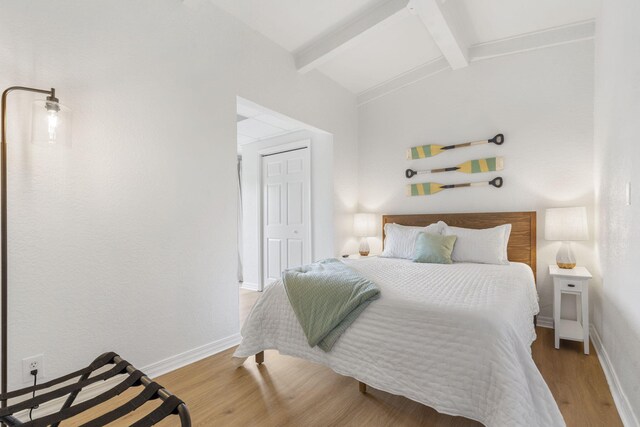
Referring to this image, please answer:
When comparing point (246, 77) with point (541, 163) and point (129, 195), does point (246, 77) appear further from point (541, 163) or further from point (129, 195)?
point (541, 163)

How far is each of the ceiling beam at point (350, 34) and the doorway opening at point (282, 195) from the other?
691 mm

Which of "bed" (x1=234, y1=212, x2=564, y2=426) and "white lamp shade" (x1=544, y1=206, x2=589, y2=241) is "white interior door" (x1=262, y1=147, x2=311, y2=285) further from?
"white lamp shade" (x1=544, y1=206, x2=589, y2=241)

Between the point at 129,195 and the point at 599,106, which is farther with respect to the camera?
the point at 599,106

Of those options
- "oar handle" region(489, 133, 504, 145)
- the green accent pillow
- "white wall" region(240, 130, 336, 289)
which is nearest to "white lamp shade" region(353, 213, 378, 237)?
"white wall" region(240, 130, 336, 289)

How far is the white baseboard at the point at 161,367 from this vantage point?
1.70 metres

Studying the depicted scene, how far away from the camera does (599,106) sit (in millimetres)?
2582

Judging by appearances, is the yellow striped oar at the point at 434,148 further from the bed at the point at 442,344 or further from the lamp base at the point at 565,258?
the bed at the point at 442,344

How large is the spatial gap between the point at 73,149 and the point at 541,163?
3871mm

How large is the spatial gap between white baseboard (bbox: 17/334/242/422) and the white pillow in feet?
7.26

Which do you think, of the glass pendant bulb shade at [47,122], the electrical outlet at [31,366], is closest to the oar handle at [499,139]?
the glass pendant bulb shade at [47,122]

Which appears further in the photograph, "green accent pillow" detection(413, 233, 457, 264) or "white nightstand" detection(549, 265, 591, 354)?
"green accent pillow" detection(413, 233, 457, 264)

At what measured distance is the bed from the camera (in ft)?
4.21

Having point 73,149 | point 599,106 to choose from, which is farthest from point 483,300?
point 73,149

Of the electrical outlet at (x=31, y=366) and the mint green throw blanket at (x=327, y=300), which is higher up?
the mint green throw blanket at (x=327, y=300)
